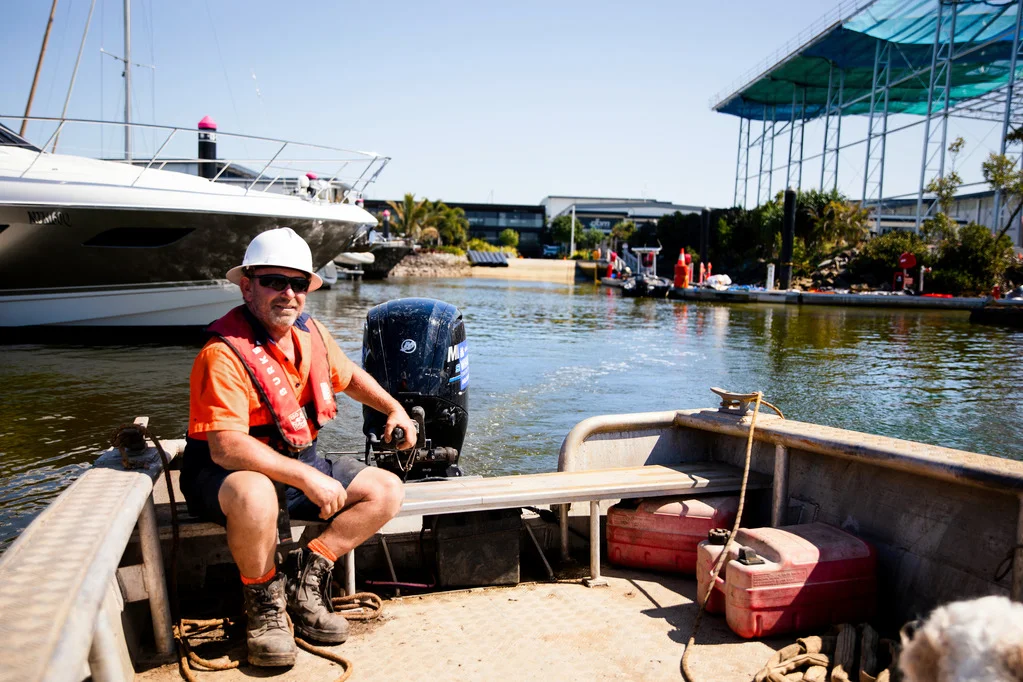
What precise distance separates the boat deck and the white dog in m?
1.78

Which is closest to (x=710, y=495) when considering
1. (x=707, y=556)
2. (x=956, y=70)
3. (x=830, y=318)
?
(x=707, y=556)

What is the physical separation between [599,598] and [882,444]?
146 cm

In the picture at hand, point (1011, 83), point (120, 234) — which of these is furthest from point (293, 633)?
point (1011, 83)

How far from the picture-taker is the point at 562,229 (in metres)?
93.0

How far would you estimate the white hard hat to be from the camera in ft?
9.84

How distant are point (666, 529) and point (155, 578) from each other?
2.35m

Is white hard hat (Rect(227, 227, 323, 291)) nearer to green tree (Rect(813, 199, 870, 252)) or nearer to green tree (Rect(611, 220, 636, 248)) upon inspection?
green tree (Rect(813, 199, 870, 252))

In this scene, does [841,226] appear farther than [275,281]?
Yes

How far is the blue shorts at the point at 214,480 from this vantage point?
285cm

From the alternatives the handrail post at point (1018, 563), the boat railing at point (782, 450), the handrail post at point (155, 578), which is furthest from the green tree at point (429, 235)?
the handrail post at point (1018, 563)

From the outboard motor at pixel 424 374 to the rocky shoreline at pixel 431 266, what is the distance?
166ft

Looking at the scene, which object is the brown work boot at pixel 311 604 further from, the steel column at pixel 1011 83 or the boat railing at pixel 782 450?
the steel column at pixel 1011 83

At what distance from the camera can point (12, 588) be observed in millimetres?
1740

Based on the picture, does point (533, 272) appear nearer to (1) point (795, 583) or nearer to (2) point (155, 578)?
(1) point (795, 583)
